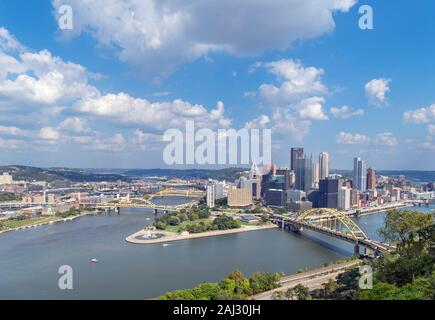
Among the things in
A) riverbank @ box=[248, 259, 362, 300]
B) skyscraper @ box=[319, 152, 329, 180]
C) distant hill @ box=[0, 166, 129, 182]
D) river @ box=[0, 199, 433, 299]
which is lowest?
river @ box=[0, 199, 433, 299]

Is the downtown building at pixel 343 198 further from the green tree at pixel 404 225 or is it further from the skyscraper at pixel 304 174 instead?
the green tree at pixel 404 225

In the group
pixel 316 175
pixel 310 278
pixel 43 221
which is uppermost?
pixel 316 175

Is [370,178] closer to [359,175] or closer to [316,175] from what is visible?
[359,175]

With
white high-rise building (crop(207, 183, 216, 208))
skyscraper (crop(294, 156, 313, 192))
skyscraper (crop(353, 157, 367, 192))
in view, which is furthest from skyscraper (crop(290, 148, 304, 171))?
white high-rise building (crop(207, 183, 216, 208))

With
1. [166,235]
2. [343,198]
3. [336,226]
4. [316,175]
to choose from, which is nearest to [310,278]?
[166,235]

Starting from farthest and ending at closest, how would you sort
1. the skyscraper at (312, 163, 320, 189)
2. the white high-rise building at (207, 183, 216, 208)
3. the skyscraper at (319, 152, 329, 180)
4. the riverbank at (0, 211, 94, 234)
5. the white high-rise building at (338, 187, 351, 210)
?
the skyscraper at (319, 152, 329, 180), the skyscraper at (312, 163, 320, 189), the white high-rise building at (338, 187, 351, 210), the white high-rise building at (207, 183, 216, 208), the riverbank at (0, 211, 94, 234)

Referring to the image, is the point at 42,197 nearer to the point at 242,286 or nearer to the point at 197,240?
the point at 197,240

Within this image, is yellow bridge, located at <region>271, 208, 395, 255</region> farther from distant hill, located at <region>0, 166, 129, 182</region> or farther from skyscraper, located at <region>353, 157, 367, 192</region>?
distant hill, located at <region>0, 166, 129, 182</region>
